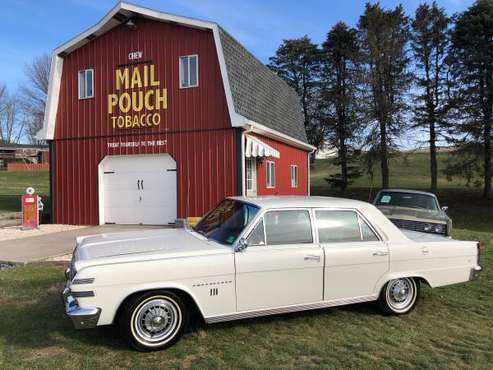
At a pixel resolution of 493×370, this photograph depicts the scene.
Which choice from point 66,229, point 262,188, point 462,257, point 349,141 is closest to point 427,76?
point 349,141

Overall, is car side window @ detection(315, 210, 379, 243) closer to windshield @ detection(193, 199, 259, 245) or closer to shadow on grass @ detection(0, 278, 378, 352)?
windshield @ detection(193, 199, 259, 245)

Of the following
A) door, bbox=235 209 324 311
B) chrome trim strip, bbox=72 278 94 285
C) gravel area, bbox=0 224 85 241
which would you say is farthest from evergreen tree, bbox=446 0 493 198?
chrome trim strip, bbox=72 278 94 285

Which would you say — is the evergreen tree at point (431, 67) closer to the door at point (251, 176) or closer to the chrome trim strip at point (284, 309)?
the door at point (251, 176)

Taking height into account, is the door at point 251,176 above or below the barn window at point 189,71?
below

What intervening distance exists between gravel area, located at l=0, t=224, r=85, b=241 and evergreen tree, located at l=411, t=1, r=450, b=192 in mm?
25268

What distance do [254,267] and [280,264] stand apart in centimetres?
30

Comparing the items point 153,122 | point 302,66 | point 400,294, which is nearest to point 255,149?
point 153,122

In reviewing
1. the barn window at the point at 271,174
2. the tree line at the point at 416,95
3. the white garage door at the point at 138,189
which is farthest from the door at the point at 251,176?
the tree line at the point at 416,95

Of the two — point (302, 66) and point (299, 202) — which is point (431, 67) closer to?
point (302, 66)

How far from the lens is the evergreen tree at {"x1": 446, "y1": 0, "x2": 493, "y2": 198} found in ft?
94.4

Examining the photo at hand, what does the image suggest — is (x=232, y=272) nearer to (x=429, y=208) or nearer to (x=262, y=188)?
(x=429, y=208)

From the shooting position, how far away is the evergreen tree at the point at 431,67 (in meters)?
31.3

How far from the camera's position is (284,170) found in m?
18.5

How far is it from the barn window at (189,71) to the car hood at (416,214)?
7.56 m
